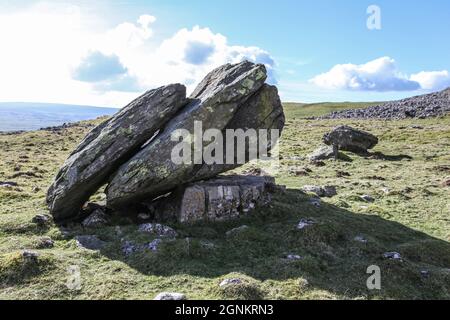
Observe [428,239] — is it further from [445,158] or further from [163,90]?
[445,158]

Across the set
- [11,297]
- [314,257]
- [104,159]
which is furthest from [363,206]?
[11,297]

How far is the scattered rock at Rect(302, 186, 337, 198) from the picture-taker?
34844 millimetres

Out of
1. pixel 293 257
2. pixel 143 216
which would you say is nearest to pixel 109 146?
pixel 143 216

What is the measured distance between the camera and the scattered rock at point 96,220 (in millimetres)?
25148

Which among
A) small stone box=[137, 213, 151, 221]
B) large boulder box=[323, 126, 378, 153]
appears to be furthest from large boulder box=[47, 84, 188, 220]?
large boulder box=[323, 126, 378, 153]

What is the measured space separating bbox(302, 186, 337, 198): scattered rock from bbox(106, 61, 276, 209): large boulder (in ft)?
34.6

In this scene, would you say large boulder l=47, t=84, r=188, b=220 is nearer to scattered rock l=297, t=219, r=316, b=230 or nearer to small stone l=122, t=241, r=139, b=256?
small stone l=122, t=241, r=139, b=256

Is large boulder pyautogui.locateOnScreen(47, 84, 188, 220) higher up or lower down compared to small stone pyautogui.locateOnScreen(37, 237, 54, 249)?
higher up

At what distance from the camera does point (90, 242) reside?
22.6 metres

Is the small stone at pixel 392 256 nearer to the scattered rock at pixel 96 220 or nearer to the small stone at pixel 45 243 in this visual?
the scattered rock at pixel 96 220

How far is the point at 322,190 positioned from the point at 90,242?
66.1ft

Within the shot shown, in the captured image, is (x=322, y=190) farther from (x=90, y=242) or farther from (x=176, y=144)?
(x=90, y=242)

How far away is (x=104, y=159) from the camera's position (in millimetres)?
25328

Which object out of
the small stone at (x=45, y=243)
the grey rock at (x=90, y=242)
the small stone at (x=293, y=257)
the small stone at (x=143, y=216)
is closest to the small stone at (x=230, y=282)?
the small stone at (x=293, y=257)
